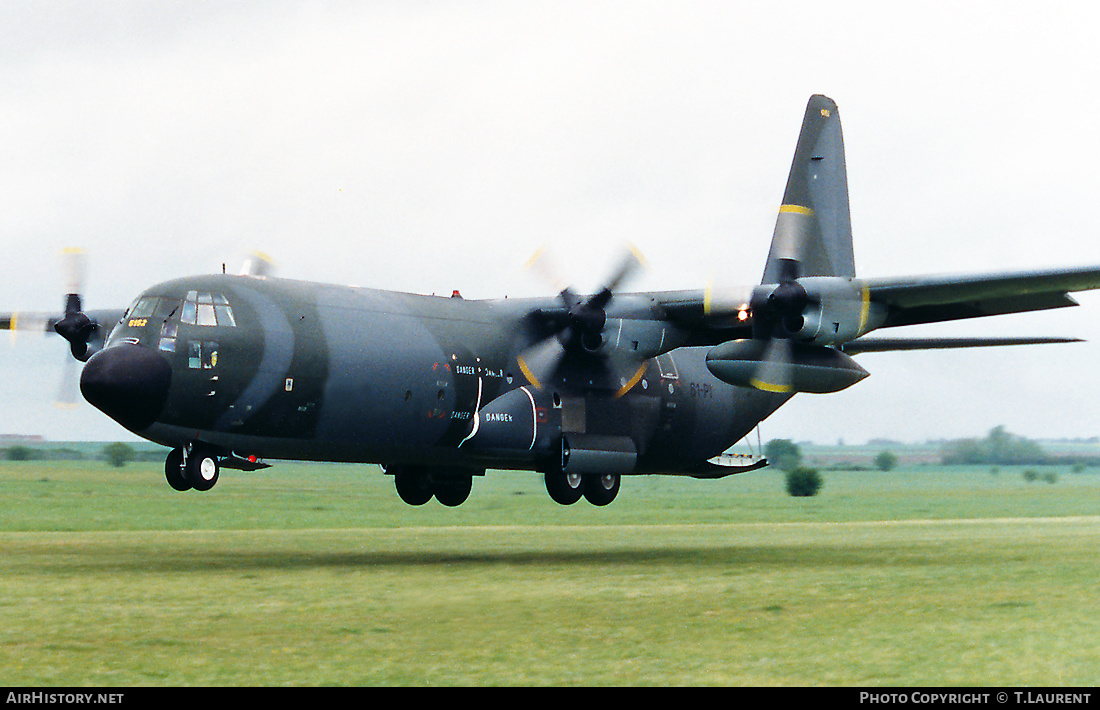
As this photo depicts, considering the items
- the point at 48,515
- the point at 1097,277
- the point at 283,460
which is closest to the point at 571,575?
the point at 283,460

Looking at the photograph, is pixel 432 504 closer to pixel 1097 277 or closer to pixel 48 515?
pixel 48 515

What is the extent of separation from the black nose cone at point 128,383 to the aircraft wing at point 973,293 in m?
14.1

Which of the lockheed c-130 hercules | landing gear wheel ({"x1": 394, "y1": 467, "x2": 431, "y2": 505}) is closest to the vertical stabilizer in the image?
the lockheed c-130 hercules

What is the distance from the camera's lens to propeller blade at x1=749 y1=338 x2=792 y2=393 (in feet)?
85.8

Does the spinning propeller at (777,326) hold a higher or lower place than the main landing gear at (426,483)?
higher

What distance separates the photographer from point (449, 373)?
1044 inches

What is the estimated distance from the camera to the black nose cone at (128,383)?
71.0 feet

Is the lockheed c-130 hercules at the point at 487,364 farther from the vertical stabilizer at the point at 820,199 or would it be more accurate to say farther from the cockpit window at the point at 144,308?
the vertical stabilizer at the point at 820,199

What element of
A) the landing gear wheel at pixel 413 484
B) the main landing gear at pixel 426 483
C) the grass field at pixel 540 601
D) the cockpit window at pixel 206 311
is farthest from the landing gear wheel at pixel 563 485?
the cockpit window at pixel 206 311

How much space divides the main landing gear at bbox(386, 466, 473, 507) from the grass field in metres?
1.24

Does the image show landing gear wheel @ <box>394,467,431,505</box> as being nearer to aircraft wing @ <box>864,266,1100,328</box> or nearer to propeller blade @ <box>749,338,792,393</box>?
propeller blade @ <box>749,338,792,393</box>

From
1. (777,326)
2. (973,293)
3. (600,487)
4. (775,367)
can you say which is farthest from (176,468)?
(973,293)

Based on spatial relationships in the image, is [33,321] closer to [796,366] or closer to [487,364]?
[487,364]

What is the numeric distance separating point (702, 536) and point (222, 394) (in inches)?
667
